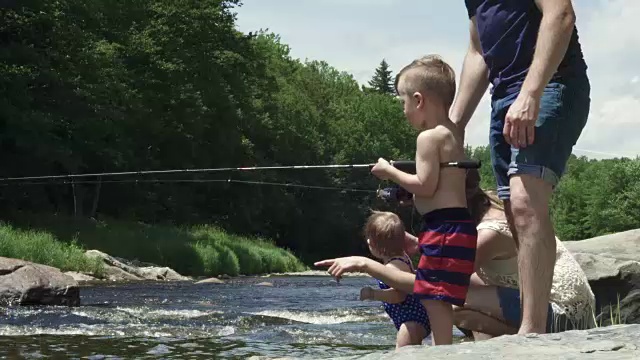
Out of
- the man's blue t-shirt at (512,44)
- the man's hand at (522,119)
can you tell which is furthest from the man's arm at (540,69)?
the man's blue t-shirt at (512,44)

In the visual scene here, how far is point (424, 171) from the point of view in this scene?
12.8ft

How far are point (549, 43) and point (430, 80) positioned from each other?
1.63 feet

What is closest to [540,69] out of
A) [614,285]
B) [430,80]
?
[430,80]

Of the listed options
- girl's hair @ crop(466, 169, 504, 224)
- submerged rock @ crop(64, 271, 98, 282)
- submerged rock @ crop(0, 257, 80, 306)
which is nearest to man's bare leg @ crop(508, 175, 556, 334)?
girl's hair @ crop(466, 169, 504, 224)

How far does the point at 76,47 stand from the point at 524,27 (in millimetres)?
25973

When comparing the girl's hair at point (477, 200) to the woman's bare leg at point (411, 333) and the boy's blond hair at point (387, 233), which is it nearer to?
the boy's blond hair at point (387, 233)

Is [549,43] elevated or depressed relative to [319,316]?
elevated

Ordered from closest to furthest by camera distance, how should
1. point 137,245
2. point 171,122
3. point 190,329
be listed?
→ point 190,329
point 137,245
point 171,122

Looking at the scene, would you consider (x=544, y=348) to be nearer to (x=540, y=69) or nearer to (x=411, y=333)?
(x=540, y=69)

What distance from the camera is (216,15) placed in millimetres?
39750

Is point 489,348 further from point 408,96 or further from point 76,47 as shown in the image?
point 76,47

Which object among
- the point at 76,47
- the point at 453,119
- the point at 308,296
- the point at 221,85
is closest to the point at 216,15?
the point at 221,85

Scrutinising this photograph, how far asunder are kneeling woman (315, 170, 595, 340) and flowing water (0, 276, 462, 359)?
4.40 feet

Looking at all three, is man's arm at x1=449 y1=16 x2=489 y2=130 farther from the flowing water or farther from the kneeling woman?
the flowing water
